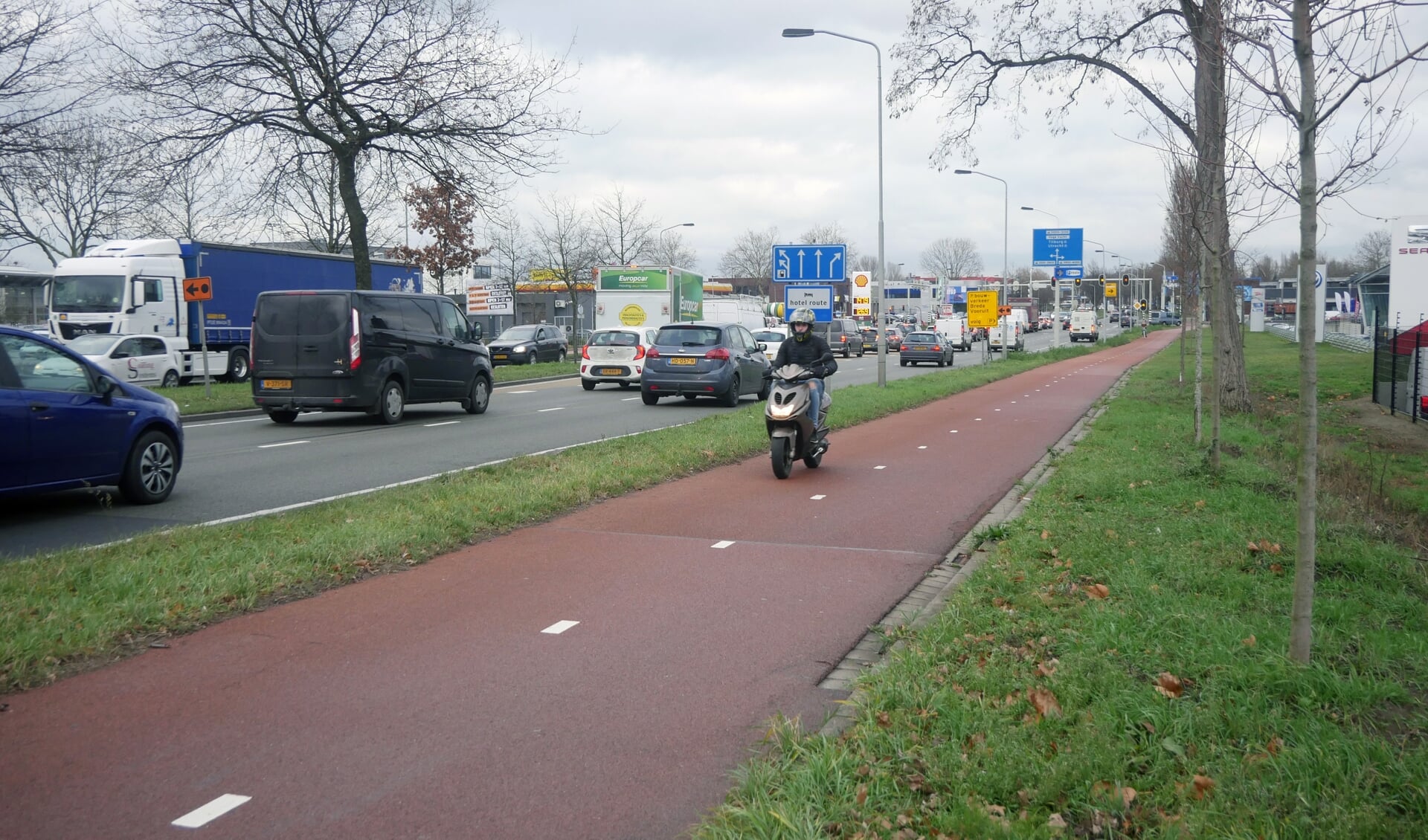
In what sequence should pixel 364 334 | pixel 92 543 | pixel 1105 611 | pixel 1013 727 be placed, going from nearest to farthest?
pixel 1013 727 → pixel 1105 611 → pixel 92 543 → pixel 364 334

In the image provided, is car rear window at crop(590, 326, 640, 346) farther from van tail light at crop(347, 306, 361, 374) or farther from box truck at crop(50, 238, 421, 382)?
van tail light at crop(347, 306, 361, 374)

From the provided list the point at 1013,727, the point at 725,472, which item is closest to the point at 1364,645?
the point at 1013,727

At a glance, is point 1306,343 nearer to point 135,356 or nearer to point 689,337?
point 689,337

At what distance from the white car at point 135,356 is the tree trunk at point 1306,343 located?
79.2 ft

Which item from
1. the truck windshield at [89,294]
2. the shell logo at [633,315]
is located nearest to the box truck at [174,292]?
the truck windshield at [89,294]

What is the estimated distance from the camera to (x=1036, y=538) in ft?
26.2

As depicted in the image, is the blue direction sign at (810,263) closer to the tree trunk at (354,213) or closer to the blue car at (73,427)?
the tree trunk at (354,213)

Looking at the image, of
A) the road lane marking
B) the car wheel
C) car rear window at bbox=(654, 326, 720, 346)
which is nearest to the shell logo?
car rear window at bbox=(654, 326, 720, 346)

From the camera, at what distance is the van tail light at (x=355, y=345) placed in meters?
17.2

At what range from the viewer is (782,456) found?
37.7ft

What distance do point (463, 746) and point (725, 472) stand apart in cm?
808

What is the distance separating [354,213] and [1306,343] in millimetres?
25438

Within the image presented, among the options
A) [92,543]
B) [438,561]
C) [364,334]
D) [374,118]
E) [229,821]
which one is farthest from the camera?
[374,118]

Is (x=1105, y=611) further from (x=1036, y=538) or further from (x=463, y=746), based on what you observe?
(x=463, y=746)
